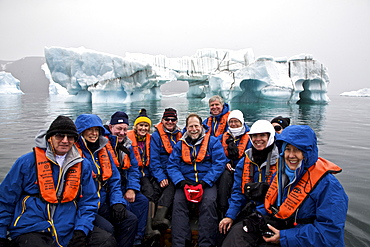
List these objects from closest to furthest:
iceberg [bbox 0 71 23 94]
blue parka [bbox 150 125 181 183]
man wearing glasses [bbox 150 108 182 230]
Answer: man wearing glasses [bbox 150 108 182 230] < blue parka [bbox 150 125 181 183] < iceberg [bbox 0 71 23 94]

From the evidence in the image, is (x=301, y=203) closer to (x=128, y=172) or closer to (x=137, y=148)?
(x=128, y=172)

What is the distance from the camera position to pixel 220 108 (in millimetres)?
3832

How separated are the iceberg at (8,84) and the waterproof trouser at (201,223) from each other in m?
56.7

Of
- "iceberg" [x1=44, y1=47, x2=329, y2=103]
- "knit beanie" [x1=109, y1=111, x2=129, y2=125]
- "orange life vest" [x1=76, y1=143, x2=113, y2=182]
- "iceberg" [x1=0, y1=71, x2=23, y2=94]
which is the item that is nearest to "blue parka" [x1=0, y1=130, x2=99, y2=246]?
"orange life vest" [x1=76, y1=143, x2=113, y2=182]

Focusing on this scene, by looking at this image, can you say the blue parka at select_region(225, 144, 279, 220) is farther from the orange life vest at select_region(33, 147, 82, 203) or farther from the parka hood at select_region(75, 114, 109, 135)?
the parka hood at select_region(75, 114, 109, 135)

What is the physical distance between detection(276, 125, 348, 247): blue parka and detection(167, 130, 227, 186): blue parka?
110 cm

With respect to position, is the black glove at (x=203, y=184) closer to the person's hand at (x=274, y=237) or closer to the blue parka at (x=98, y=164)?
the blue parka at (x=98, y=164)

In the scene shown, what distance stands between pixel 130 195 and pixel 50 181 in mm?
953

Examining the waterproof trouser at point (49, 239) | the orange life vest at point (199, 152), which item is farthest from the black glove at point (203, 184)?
the waterproof trouser at point (49, 239)

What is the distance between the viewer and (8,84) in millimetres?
48094

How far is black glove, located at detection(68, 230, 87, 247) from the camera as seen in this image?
1.82 metres

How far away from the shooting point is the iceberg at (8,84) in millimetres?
46312

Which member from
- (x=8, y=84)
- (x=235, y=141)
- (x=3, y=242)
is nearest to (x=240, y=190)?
(x=235, y=141)

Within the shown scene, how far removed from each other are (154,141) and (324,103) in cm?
2668
